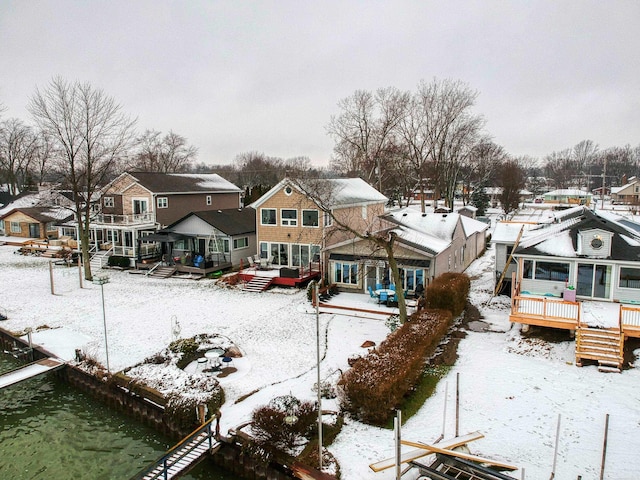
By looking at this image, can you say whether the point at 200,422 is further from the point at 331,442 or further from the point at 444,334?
the point at 444,334

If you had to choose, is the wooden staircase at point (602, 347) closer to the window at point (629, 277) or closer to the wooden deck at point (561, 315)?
the wooden deck at point (561, 315)

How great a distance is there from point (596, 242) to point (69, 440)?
20.5 meters

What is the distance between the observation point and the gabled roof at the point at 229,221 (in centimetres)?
3158

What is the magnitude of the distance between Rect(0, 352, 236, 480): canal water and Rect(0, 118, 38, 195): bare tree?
7036cm

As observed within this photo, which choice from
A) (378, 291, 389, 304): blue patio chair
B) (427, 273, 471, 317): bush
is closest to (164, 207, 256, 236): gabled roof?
(378, 291, 389, 304): blue patio chair

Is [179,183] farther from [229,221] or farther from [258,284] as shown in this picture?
[258,284]

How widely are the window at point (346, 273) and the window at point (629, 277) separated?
40.1 feet

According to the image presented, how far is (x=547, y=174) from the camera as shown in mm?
142625

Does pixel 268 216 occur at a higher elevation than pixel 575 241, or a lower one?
higher

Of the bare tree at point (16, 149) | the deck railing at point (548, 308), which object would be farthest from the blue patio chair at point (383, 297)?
the bare tree at point (16, 149)

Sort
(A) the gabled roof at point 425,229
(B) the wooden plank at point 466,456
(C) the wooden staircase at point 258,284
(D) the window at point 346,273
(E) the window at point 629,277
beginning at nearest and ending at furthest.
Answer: (B) the wooden plank at point 466,456
(E) the window at point 629,277
(A) the gabled roof at point 425,229
(D) the window at point 346,273
(C) the wooden staircase at point 258,284

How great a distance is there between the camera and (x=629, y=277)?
18.0m

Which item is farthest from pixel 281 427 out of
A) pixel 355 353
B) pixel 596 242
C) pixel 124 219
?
pixel 124 219

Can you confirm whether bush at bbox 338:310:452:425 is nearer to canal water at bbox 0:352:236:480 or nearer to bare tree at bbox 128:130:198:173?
canal water at bbox 0:352:236:480
